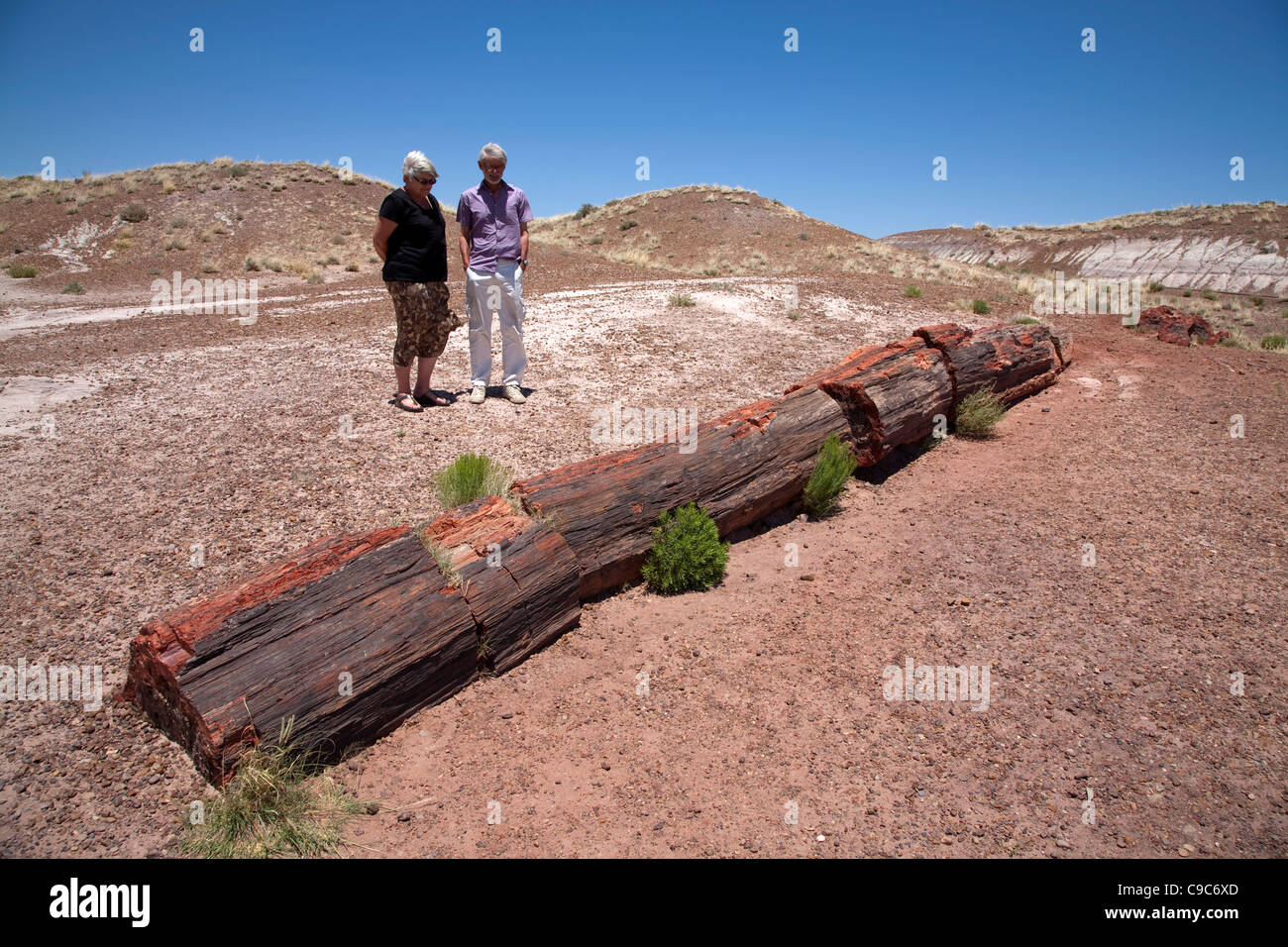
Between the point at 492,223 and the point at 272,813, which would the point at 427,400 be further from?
the point at 272,813

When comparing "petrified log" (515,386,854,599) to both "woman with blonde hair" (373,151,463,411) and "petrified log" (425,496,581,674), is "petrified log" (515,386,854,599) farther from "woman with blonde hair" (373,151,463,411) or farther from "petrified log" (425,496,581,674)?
"woman with blonde hair" (373,151,463,411)

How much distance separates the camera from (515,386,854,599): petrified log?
460 cm

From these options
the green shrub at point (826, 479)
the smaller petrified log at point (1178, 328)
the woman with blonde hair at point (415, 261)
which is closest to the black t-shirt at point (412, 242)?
the woman with blonde hair at point (415, 261)

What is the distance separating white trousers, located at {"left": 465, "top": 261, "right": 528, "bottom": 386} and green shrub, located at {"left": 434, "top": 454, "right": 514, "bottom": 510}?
87.2 inches

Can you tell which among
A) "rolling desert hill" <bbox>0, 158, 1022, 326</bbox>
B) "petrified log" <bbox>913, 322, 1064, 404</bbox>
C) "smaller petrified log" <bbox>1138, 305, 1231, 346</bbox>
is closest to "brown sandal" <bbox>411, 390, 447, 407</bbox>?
"petrified log" <bbox>913, 322, 1064, 404</bbox>

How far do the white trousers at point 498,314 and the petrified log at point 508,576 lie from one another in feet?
10.1

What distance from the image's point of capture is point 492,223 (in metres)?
6.68

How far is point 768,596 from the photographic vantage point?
4754 mm

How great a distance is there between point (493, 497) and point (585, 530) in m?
0.64

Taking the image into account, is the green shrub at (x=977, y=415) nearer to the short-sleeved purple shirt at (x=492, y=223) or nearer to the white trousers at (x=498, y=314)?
the white trousers at (x=498, y=314)

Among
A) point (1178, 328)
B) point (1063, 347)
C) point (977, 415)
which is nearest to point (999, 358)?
point (977, 415)
